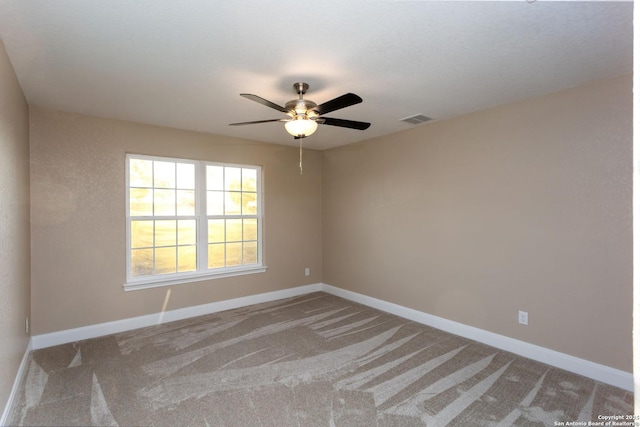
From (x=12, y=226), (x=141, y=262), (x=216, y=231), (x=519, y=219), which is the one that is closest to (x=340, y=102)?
(x=519, y=219)

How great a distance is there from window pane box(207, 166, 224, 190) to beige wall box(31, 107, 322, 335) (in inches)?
6.4

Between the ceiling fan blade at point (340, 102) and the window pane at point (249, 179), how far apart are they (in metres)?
2.59

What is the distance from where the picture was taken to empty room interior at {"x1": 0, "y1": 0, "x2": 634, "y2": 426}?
2.10m

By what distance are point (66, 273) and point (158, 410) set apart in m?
2.15

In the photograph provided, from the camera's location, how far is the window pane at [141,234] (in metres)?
3.97

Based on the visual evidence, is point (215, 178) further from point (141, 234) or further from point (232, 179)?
point (141, 234)

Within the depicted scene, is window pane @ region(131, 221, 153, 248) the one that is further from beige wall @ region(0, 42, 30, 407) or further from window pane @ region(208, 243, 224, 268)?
beige wall @ region(0, 42, 30, 407)

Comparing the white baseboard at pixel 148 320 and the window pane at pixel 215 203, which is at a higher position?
the window pane at pixel 215 203

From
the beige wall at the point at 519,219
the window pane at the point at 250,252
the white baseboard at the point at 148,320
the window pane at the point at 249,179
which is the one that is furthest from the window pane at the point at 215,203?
the beige wall at the point at 519,219

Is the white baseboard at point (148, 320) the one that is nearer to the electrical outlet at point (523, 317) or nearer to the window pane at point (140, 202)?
the window pane at point (140, 202)

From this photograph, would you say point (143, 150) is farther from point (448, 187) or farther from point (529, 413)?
point (529, 413)

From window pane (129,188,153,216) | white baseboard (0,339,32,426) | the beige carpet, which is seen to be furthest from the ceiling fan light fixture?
white baseboard (0,339,32,426)

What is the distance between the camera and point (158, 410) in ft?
7.49

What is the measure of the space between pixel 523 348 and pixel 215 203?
409 cm
